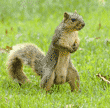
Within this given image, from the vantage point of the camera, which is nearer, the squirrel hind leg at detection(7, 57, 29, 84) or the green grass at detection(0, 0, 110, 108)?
the green grass at detection(0, 0, 110, 108)

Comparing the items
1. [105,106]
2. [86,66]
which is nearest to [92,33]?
[86,66]

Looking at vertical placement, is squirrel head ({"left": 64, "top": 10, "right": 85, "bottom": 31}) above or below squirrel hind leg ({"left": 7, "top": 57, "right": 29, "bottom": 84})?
above

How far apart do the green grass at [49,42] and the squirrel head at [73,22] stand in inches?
39.7

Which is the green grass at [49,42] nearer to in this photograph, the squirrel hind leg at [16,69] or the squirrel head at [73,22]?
the squirrel hind leg at [16,69]

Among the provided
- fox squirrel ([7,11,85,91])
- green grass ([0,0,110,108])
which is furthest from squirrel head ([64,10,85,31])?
green grass ([0,0,110,108])

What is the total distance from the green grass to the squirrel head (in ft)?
3.31

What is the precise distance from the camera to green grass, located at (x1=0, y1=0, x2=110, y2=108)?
10.7 ft

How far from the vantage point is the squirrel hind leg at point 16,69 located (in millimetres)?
3881

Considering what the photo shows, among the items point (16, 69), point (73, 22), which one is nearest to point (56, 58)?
point (73, 22)

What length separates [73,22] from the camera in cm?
339

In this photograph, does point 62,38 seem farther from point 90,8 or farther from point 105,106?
point 90,8

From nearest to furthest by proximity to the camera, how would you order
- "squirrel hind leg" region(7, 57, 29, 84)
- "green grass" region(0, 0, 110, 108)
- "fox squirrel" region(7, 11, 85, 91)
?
1. "green grass" region(0, 0, 110, 108)
2. "fox squirrel" region(7, 11, 85, 91)
3. "squirrel hind leg" region(7, 57, 29, 84)

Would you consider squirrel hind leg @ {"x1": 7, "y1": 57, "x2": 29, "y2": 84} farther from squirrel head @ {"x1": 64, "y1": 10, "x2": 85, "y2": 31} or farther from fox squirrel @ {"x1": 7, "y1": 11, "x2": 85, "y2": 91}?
squirrel head @ {"x1": 64, "y1": 10, "x2": 85, "y2": 31}

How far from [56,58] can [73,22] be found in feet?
2.15
